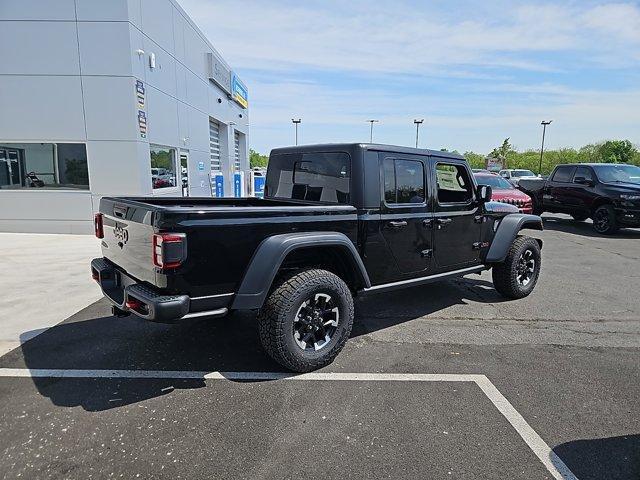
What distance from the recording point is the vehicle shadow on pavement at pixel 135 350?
3.17m

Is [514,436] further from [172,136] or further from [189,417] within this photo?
[172,136]

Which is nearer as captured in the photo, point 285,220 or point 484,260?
point 285,220

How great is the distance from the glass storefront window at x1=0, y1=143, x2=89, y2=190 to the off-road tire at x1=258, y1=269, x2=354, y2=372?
28.6ft

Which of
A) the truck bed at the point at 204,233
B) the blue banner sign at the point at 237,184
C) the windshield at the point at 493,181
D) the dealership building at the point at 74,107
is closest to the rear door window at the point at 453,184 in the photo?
the truck bed at the point at 204,233

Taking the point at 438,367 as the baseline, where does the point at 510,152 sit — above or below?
above

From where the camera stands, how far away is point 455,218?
4.72m

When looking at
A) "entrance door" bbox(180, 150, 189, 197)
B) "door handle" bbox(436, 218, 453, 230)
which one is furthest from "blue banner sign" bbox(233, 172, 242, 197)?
"door handle" bbox(436, 218, 453, 230)

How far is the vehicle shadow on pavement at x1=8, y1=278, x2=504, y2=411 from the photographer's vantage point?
317 cm

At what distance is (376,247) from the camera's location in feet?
13.0

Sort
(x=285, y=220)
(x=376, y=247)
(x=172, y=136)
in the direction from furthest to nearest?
1. (x=172, y=136)
2. (x=376, y=247)
3. (x=285, y=220)

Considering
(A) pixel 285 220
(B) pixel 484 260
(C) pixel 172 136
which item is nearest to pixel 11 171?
(C) pixel 172 136

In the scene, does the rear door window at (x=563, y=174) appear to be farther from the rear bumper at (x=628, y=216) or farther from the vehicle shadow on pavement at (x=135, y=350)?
the vehicle shadow on pavement at (x=135, y=350)

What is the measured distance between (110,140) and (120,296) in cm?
777

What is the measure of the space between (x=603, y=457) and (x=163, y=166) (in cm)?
1178
